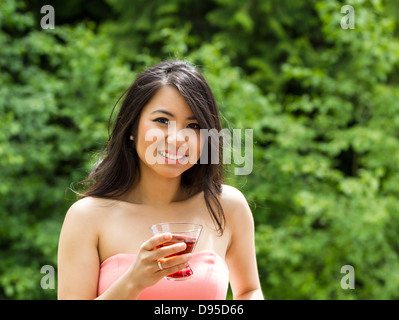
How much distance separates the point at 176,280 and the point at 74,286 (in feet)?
Answer: 1.03

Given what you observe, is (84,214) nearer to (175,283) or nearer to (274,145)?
(175,283)

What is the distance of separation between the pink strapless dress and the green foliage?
128 inches

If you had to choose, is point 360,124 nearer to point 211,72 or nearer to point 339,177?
point 339,177

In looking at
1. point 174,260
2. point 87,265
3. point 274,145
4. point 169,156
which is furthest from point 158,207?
point 274,145

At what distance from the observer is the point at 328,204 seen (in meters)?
5.26

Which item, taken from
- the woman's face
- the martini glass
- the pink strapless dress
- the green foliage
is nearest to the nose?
the woman's face

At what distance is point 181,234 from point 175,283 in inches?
9.8

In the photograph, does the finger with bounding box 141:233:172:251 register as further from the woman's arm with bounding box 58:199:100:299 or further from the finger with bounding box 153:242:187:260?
the woman's arm with bounding box 58:199:100:299

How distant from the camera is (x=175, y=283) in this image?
71.3 inches

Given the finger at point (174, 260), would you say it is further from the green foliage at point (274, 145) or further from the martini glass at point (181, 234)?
the green foliage at point (274, 145)

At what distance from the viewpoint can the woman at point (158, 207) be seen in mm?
1787

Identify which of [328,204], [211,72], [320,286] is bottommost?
[320,286]

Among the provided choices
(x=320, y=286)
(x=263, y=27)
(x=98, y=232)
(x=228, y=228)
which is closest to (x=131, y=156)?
(x=98, y=232)

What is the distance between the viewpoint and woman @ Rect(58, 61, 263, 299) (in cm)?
179
